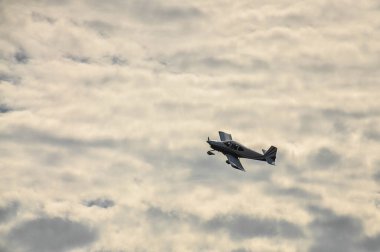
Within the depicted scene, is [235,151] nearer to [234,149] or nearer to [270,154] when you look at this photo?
[234,149]

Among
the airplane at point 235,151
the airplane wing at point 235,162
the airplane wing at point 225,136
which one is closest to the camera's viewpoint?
the airplane wing at point 235,162

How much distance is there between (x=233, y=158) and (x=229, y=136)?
9.19m

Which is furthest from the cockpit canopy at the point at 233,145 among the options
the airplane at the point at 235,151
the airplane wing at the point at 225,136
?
the airplane wing at the point at 225,136

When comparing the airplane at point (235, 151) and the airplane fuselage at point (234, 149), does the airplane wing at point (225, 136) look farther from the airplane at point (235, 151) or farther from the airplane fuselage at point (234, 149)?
the airplane fuselage at point (234, 149)

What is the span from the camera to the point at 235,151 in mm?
129125

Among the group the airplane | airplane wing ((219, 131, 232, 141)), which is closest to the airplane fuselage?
the airplane

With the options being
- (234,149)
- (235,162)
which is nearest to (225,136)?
(234,149)

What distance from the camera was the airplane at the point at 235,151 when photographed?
127 meters

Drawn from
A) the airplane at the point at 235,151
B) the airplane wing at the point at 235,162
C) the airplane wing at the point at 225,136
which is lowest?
the airplane wing at the point at 235,162

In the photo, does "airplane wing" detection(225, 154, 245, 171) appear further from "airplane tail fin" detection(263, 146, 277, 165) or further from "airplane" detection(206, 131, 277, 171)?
"airplane tail fin" detection(263, 146, 277, 165)

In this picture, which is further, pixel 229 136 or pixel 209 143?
pixel 229 136

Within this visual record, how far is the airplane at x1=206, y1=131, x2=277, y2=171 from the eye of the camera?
126938 millimetres

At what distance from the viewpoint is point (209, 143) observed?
418 ft

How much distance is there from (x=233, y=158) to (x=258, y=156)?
7543 mm
